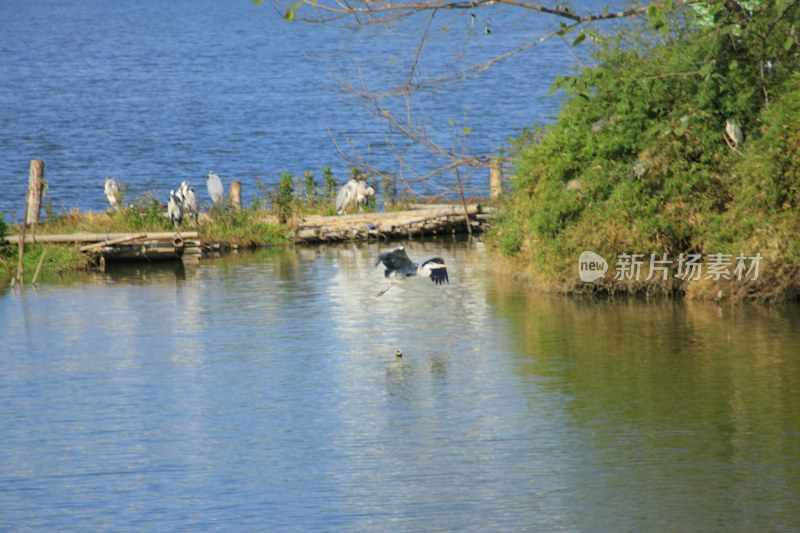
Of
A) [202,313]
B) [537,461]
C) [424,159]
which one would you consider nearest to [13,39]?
[424,159]

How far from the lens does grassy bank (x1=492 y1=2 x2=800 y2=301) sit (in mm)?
18094

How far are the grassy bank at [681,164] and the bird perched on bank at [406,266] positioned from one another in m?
2.08

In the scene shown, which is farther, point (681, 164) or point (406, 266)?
point (681, 164)

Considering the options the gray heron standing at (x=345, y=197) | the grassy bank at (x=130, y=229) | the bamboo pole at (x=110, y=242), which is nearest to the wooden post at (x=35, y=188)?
the grassy bank at (x=130, y=229)

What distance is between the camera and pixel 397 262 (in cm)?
1861

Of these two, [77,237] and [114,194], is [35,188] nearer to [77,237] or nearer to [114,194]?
[114,194]

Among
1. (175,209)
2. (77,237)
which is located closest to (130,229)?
(175,209)

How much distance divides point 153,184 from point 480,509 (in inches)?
1493

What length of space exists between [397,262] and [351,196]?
10.1 metres

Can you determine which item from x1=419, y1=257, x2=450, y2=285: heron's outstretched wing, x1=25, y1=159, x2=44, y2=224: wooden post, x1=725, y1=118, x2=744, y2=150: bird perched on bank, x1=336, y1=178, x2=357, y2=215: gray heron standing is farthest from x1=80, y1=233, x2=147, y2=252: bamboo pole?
x1=725, y1=118, x2=744, y2=150: bird perched on bank

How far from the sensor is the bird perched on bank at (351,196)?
28484mm

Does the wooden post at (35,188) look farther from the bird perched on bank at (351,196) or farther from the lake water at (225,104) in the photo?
the bird perched on bank at (351,196)

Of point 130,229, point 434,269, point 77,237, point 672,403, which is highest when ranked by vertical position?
point 130,229

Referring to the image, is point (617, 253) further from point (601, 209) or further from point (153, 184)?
point (153, 184)
